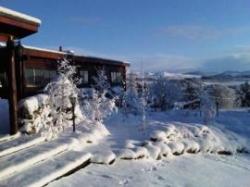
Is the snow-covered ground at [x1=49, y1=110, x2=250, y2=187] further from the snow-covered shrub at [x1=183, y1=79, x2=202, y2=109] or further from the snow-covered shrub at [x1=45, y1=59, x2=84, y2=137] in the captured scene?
the snow-covered shrub at [x1=183, y1=79, x2=202, y2=109]

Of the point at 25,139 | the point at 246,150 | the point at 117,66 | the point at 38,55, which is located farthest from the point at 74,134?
the point at 117,66

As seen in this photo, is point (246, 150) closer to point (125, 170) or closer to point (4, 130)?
point (125, 170)

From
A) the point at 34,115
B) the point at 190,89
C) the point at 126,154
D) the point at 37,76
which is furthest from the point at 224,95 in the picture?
the point at 126,154

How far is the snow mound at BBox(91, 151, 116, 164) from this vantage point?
28.2 feet

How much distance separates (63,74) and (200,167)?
176 inches

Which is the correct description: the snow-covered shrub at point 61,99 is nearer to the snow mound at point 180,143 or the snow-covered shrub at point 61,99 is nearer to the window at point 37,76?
the snow mound at point 180,143

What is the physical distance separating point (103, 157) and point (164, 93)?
71.4ft

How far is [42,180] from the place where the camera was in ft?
22.6

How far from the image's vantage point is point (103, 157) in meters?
8.68

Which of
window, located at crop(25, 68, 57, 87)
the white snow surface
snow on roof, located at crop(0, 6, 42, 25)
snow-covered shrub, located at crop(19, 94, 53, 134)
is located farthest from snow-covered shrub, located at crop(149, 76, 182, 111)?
snow on roof, located at crop(0, 6, 42, 25)

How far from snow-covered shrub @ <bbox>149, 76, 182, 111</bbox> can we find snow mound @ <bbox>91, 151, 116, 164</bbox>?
63.1 ft

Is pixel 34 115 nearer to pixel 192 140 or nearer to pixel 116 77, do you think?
pixel 192 140

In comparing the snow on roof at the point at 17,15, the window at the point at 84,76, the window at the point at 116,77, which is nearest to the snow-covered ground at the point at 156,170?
the snow on roof at the point at 17,15

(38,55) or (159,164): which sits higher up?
(38,55)
